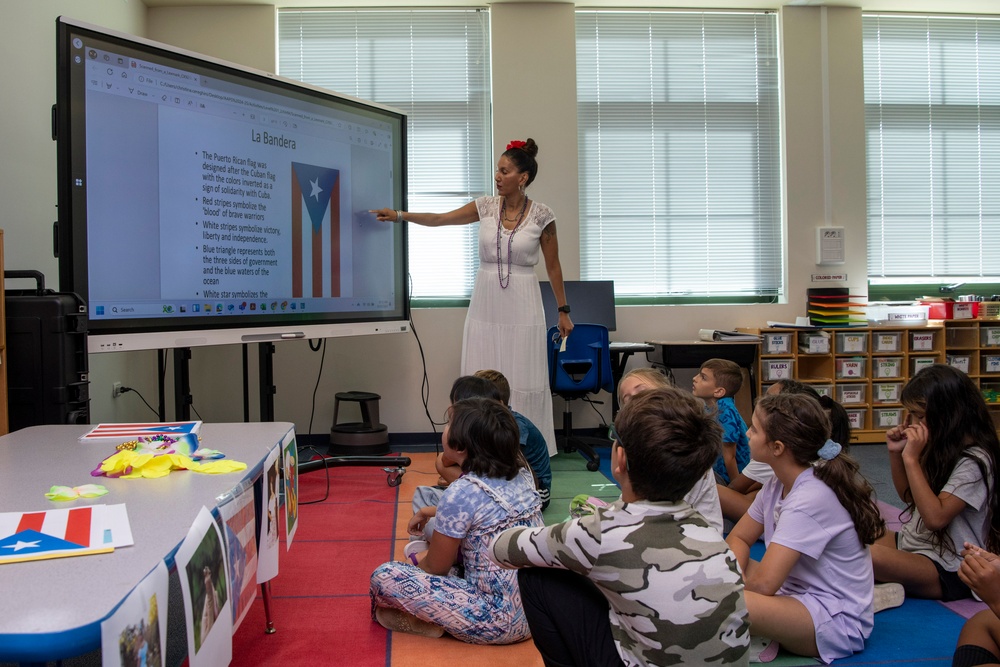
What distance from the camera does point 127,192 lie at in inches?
113

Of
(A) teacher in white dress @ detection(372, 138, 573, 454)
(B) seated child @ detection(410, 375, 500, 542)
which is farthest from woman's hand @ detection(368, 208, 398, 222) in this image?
(B) seated child @ detection(410, 375, 500, 542)

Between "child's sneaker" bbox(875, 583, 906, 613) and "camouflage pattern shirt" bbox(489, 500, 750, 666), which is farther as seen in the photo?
"child's sneaker" bbox(875, 583, 906, 613)

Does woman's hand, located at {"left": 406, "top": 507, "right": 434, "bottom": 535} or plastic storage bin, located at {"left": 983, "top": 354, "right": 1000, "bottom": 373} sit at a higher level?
plastic storage bin, located at {"left": 983, "top": 354, "right": 1000, "bottom": 373}

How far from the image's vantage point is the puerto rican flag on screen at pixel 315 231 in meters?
3.61

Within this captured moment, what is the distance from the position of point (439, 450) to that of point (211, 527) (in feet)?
12.3

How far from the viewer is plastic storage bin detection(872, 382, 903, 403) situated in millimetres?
4965

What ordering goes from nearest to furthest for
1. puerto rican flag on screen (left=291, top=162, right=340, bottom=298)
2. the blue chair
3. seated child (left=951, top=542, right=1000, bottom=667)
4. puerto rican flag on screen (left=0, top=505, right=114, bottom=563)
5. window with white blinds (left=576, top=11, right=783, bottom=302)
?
puerto rican flag on screen (left=0, top=505, right=114, bottom=563) → seated child (left=951, top=542, right=1000, bottom=667) → puerto rican flag on screen (left=291, top=162, right=340, bottom=298) → the blue chair → window with white blinds (left=576, top=11, right=783, bottom=302)

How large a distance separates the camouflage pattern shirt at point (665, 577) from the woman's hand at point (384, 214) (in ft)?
9.65

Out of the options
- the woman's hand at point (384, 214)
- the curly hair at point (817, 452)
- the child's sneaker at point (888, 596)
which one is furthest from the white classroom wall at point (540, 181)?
the curly hair at point (817, 452)

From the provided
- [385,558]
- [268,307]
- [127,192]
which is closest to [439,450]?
[268,307]

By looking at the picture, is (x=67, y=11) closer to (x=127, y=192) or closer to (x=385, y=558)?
(x=127, y=192)

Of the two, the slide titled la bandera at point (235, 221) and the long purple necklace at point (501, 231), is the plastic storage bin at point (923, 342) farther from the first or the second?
the slide titled la bandera at point (235, 221)

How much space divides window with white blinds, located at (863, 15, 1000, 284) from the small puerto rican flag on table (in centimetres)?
488

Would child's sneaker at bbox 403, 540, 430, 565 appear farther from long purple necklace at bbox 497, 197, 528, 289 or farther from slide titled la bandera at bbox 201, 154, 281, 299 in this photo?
long purple necklace at bbox 497, 197, 528, 289
